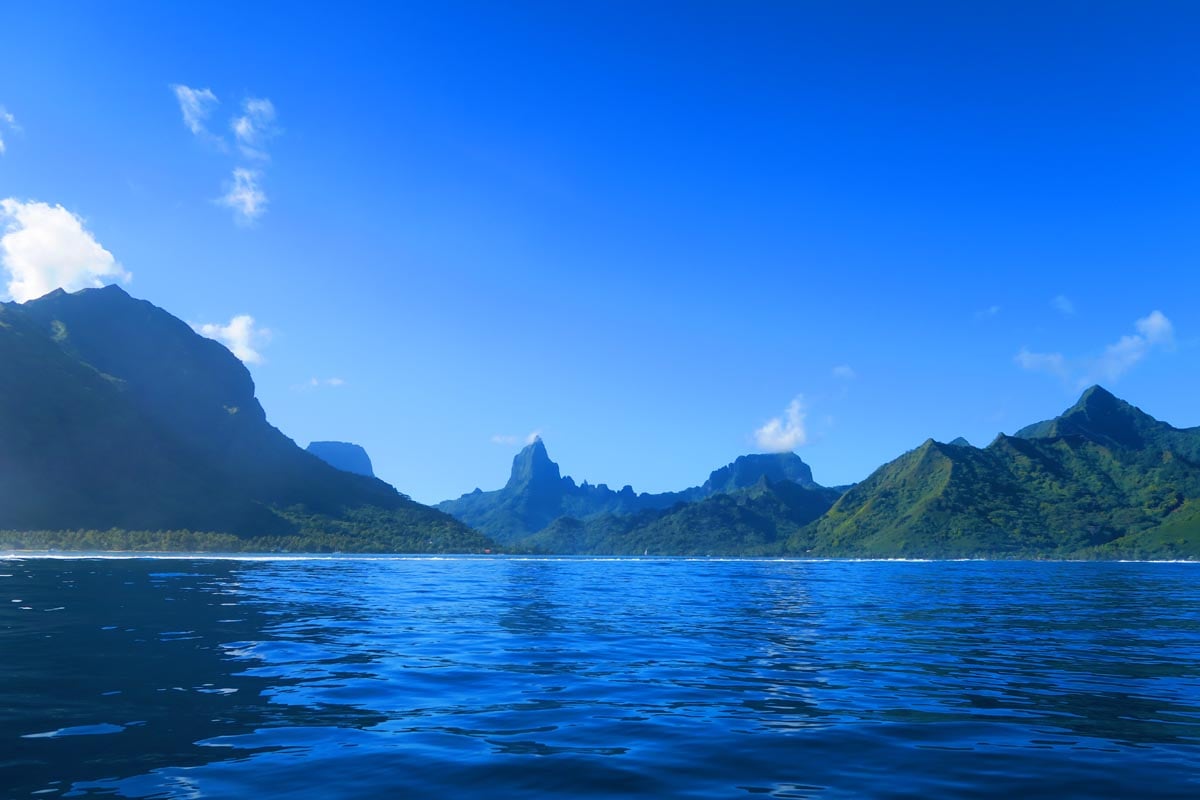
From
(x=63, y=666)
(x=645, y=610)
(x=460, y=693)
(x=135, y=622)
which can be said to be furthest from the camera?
(x=645, y=610)

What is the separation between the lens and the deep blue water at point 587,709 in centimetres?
1386

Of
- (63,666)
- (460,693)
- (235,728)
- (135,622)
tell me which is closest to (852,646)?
(460,693)

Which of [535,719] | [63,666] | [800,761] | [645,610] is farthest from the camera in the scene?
[645,610]

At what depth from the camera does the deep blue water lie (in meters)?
13.9

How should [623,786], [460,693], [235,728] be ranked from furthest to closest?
[460,693]
[235,728]
[623,786]

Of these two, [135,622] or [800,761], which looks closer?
[800,761]

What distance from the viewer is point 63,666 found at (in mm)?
25422

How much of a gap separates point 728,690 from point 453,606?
38.1 m

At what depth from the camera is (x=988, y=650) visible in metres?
33.2

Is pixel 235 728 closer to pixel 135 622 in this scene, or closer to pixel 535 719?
pixel 535 719

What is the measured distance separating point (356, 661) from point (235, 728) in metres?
10.9

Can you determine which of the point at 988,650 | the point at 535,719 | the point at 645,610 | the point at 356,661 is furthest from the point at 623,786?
the point at 645,610

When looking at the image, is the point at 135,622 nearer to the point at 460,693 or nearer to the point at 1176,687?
the point at 460,693

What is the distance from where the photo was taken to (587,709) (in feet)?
66.1
